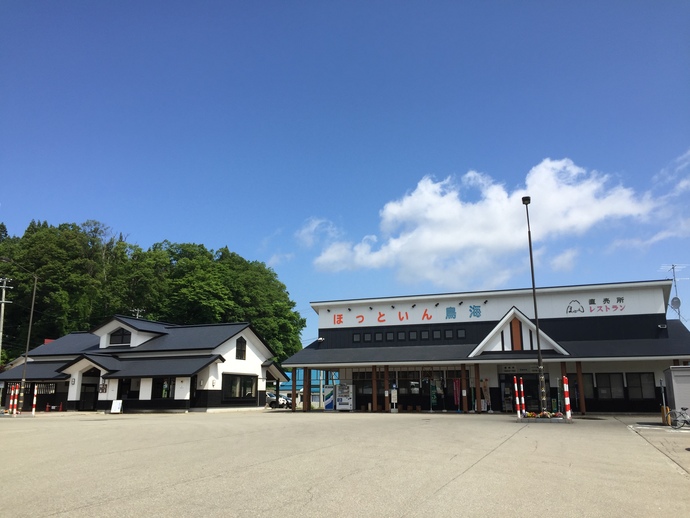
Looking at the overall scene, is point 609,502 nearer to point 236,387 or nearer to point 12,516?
point 12,516

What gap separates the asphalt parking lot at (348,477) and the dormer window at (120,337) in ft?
98.2

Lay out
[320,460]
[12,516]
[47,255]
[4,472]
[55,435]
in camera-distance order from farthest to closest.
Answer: [47,255], [55,435], [320,460], [4,472], [12,516]

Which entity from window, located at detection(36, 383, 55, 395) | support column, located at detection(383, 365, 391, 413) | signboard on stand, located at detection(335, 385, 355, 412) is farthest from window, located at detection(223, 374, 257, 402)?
window, located at detection(36, 383, 55, 395)

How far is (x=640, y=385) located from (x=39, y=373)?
40.9 m

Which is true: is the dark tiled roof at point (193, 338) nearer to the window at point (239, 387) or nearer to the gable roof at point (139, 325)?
the gable roof at point (139, 325)

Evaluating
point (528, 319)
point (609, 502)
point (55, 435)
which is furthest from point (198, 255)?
point (609, 502)

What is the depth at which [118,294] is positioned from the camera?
6006cm

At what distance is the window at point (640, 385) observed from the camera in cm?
3102

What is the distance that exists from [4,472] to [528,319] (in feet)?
94.0

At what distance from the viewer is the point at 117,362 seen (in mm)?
40875

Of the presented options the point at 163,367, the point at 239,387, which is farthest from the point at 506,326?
the point at 163,367

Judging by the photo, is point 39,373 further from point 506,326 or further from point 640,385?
point 640,385

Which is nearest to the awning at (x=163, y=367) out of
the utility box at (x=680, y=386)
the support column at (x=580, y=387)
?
the support column at (x=580, y=387)

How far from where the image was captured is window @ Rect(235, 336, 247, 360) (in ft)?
138
